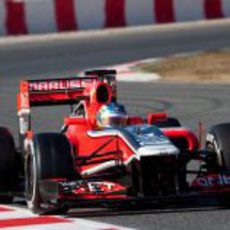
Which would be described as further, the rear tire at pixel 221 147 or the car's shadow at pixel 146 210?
the rear tire at pixel 221 147

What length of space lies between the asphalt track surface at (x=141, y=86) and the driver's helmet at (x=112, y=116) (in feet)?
2.73

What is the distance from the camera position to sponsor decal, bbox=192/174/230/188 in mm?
9297


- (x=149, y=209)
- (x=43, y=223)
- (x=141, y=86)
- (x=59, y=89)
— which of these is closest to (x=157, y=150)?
(x=149, y=209)

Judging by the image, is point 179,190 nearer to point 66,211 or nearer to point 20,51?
point 66,211

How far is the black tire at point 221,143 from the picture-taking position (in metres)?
9.64

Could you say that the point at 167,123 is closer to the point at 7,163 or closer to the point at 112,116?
the point at 112,116

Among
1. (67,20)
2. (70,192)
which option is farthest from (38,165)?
(67,20)

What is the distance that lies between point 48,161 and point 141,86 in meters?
11.8

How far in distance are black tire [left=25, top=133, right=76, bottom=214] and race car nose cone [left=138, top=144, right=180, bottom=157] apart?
61 centimetres

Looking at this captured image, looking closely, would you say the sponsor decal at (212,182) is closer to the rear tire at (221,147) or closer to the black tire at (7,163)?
the rear tire at (221,147)

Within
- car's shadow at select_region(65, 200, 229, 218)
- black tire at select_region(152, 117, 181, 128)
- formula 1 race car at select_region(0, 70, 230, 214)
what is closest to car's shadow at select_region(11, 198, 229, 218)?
car's shadow at select_region(65, 200, 229, 218)

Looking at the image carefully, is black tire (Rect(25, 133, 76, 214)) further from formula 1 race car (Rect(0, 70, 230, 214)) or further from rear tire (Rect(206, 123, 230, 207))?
rear tire (Rect(206, 123, 230, 207))

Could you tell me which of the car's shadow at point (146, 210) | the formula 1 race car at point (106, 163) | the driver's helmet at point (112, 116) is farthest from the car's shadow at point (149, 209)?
the driver's helmet at point (112, 116)

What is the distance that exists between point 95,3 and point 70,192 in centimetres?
2196
